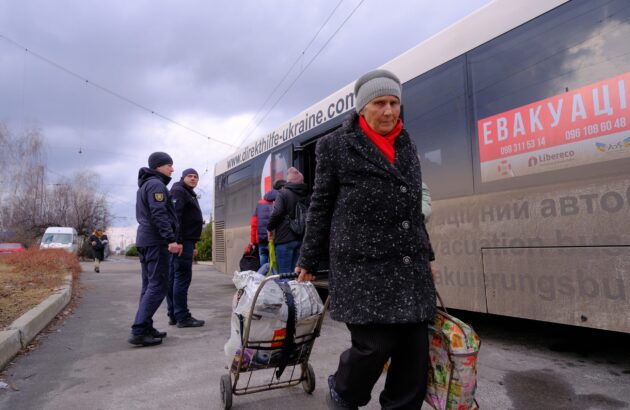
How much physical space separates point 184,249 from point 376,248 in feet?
12.8

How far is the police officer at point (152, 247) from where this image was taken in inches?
167

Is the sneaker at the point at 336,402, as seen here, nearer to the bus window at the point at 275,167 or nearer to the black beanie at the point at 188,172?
the black beanie at the point at 188,172

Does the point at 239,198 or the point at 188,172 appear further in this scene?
the point at 239,198

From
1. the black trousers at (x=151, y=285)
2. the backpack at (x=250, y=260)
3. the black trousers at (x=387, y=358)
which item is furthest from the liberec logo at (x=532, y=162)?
the backpack at (x=250, y=260)

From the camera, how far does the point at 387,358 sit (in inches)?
74.2

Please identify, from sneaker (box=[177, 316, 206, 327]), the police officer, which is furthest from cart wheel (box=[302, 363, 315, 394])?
sneaker (box=[177, 316, 206, 327])

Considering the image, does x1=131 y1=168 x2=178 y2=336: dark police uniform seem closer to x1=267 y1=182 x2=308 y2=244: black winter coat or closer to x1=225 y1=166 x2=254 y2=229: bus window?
x1=267 y1=182 x2=308 y2=244: black winter coat

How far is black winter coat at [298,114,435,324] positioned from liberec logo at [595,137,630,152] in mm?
1814

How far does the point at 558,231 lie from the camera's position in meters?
3.22

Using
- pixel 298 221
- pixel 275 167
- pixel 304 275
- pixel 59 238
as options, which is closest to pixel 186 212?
pixel 298 221

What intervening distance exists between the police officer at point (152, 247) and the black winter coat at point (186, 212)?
2.09 feet

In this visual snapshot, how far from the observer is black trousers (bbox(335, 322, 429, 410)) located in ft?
6.03

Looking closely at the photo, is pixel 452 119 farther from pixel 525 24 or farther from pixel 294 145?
pixel 294 145

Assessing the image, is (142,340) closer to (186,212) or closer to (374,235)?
(186,212)
